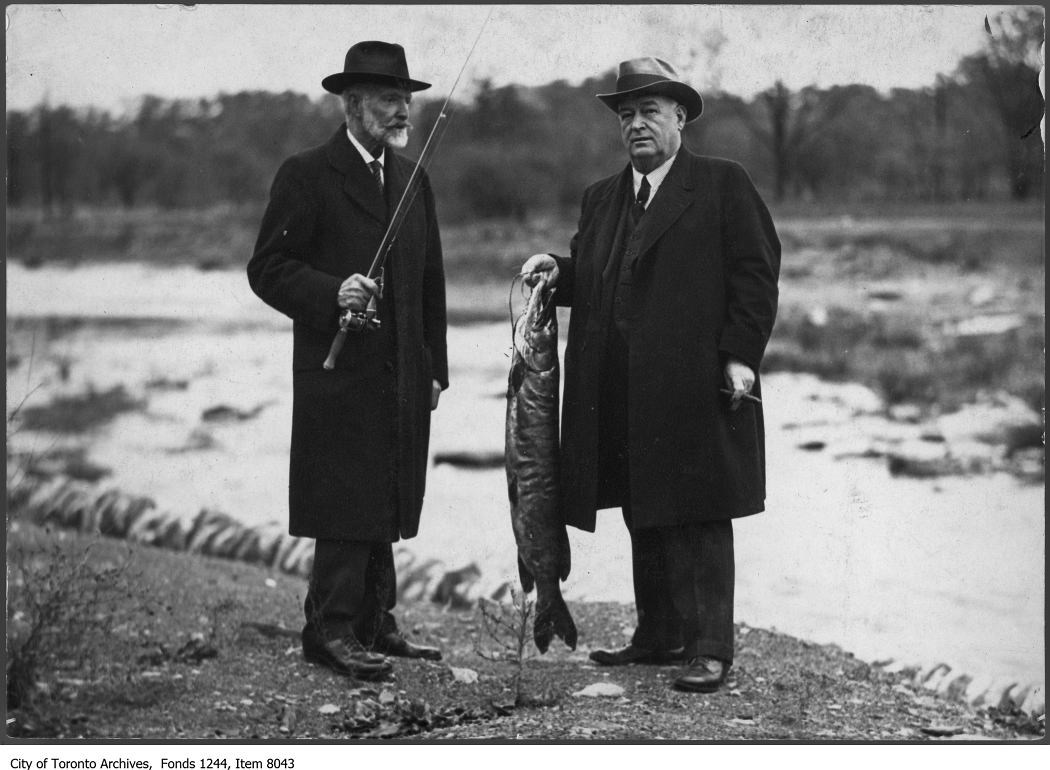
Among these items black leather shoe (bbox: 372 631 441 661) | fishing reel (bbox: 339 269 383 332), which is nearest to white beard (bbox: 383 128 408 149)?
fishing reel (bbox: 339 269 383 332)

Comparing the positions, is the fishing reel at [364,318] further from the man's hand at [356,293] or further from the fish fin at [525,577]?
the fish fin at [525,577]

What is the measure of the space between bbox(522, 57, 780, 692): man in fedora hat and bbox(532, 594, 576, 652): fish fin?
0.39m

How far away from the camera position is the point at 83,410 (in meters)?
7.56

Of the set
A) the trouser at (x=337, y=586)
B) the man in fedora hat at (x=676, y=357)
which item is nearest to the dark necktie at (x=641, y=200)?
the man in fedora hat at (x=676, y=357)

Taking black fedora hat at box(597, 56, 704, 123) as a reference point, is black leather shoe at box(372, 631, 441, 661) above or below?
below

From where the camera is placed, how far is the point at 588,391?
6.30m

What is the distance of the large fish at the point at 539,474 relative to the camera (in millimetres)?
6203

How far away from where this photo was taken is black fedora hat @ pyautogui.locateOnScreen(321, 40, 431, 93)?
20.9 feet

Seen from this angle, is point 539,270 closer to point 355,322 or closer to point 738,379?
point 355,322

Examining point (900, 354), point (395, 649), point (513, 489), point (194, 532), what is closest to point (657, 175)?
point (513, 489)

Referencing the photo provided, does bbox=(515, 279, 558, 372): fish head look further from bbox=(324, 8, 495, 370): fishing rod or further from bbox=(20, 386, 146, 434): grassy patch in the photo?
bbox=(20, 386, 146, 434): grassy patch

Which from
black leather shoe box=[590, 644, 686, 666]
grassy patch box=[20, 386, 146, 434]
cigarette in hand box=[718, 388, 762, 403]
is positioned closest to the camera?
cigarette in hand box=[718, 388, 762, 403]

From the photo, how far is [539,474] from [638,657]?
1003 millimetres

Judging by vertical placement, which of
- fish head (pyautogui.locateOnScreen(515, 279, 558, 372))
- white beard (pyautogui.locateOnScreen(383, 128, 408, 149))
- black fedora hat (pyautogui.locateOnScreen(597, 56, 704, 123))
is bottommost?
fish head (pyautogui.locateOnScreen(515, 279, 558, 372))
